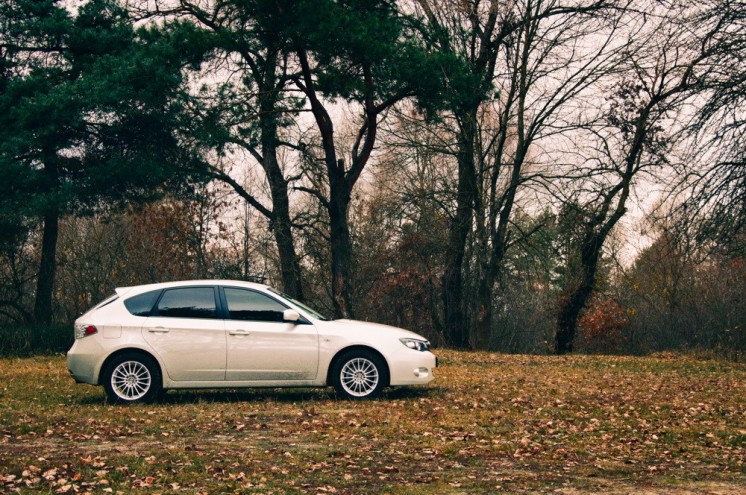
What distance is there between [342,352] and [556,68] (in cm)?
1949

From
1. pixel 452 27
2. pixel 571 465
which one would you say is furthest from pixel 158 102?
pixel 571 465

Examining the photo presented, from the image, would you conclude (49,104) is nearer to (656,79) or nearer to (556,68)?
(556,68)

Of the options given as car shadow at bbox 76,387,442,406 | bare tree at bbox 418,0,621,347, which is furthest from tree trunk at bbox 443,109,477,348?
car shadow at bbox 76,387,442,406

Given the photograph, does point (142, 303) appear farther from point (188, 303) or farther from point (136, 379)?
point (136, 379)

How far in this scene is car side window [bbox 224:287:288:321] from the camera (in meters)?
13.3

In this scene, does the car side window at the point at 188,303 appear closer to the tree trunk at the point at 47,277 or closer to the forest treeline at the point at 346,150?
the forest treeline at the point at 346,150

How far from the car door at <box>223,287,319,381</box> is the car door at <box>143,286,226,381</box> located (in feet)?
0.51

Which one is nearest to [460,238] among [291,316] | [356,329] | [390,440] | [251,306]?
[356,329]

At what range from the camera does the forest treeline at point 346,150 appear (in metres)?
25.4

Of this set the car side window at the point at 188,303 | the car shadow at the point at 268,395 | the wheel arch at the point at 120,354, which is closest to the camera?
the wheel arch at the point at 120,354

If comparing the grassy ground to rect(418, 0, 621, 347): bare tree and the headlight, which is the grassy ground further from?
rect(418, 0, 621, 347): bare tree

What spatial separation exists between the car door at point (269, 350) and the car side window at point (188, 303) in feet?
1.06

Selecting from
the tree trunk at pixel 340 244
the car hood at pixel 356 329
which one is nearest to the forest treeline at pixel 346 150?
the tree trunk at pixel 340 244

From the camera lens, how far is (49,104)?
989 inches
